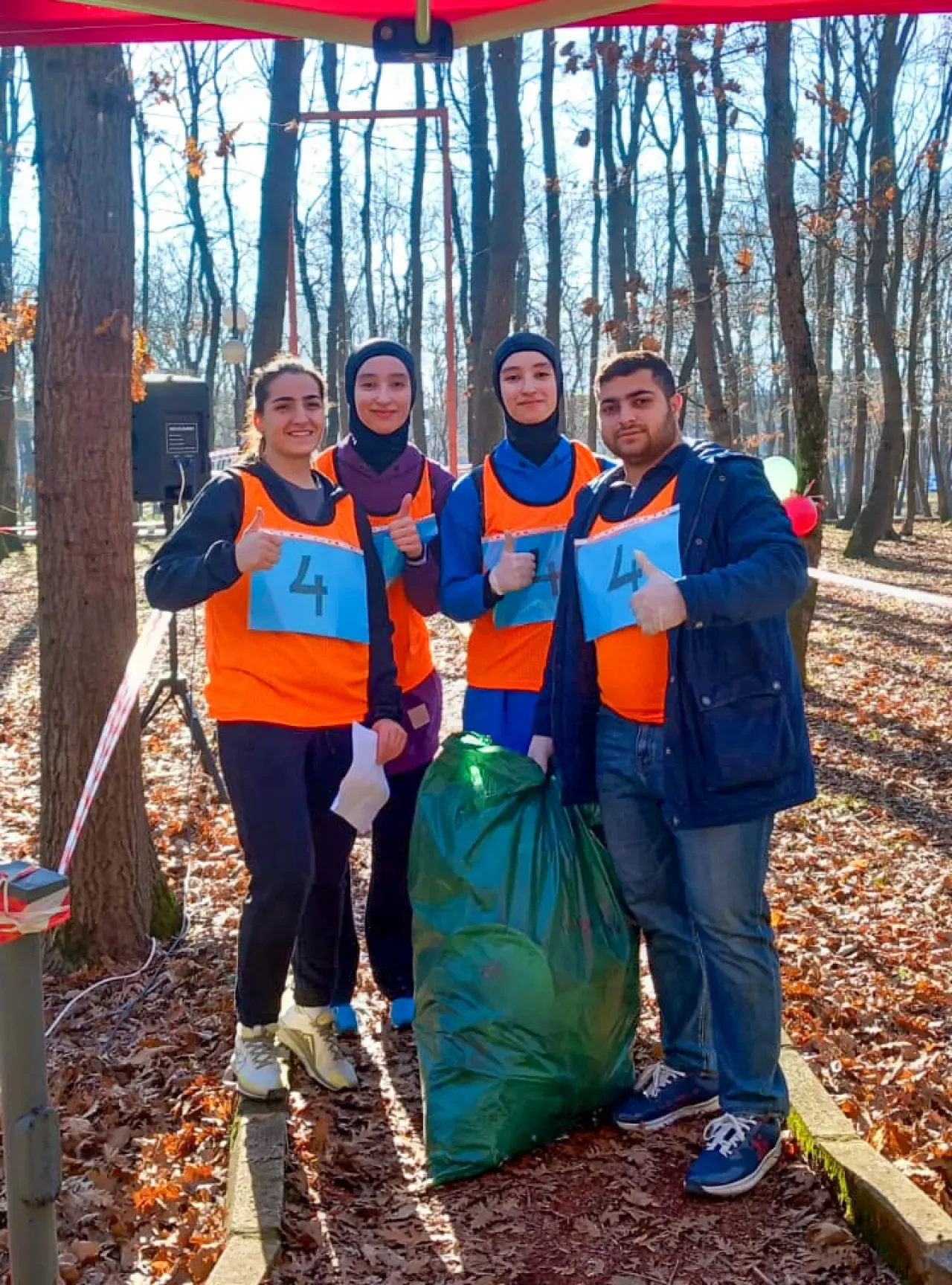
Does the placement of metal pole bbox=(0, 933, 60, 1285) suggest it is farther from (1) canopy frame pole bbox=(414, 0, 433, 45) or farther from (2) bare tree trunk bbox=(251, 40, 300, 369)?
(2) bare tree trunk bbox=(251, 40, 300, 369)

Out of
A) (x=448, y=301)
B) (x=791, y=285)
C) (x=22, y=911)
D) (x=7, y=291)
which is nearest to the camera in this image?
(x=22, y=911)

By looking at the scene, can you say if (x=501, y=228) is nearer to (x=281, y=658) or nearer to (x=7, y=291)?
(x=281, y=658)

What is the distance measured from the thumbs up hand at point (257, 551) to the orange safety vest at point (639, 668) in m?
0.83

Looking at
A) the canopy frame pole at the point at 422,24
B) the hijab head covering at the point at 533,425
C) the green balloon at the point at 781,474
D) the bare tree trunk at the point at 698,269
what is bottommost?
the green balloon at the point at 781,474

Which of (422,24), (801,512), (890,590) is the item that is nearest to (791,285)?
(890,590)

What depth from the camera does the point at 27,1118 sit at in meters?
2.12

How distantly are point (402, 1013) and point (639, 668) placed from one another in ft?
5.13

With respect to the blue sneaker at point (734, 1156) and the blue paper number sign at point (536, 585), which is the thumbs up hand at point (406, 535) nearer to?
the blue paper number sign at point (536, 585)

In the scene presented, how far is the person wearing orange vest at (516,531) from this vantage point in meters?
3.50

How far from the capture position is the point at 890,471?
1894 cm

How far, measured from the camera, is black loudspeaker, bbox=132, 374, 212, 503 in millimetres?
6066

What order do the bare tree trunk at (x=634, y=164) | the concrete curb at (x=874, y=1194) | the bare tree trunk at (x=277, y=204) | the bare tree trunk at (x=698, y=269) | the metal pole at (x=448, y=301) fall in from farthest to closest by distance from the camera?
the metal pole at (x=448, y=301), the bare tree trunk at (x=698, y=269), the bare tree trunk at (x=277, y=204), the bare tree trunk at (x=634, y=164), the concrete curb at (x=874, y=1194)

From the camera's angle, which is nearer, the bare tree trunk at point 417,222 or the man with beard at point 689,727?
the man with beard at point 689,727

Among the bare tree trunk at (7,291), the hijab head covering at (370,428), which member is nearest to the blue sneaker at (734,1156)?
the hijab head covering at (370,428)
